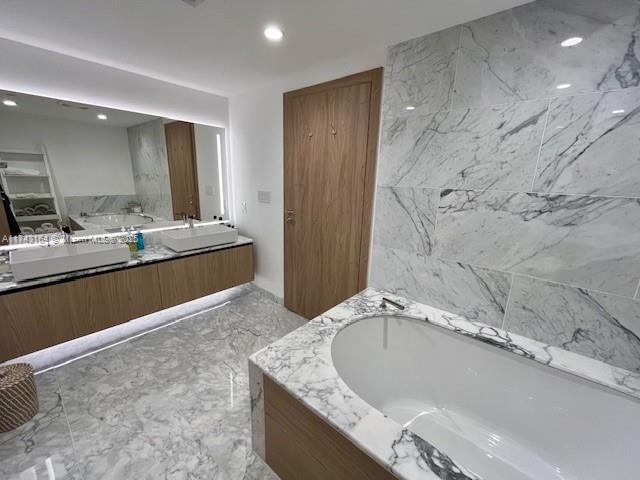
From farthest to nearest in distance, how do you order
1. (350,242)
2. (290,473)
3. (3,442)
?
(350,242)
(3,442)
(290,473)

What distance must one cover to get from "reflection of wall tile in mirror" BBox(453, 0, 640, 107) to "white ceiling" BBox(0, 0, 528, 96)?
0.34 feet

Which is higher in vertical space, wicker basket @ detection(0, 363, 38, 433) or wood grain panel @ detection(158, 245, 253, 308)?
wood grain panel @ detection(158, 245, 253, 308)

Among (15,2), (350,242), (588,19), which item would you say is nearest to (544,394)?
(350,242)

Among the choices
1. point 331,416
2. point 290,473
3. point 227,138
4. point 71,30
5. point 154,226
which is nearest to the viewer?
point 331,416

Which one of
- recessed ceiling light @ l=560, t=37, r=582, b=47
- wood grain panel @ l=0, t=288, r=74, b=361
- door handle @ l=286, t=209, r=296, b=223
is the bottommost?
wood grain panel @ l=0, t=288, r=74, b=361

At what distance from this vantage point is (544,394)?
121 cm

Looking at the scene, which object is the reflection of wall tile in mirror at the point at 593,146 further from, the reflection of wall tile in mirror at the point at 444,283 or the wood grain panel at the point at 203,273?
the wood grain panel at the point at 203,273

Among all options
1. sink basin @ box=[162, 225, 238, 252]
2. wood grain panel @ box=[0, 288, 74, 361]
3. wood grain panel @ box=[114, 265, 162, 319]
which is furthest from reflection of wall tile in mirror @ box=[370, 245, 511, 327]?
wood grain panel @ box=[0, 288, 74, 361]

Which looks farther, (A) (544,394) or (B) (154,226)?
(B) (154,226)

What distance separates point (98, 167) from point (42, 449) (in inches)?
75.6

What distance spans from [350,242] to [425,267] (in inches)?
24.6

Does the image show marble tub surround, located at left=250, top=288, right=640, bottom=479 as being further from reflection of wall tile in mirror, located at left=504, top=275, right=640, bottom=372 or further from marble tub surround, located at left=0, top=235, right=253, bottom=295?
marble tub surround, located at left=0, top=235, right=253, bottom=295

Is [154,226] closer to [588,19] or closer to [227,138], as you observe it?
[227,138]

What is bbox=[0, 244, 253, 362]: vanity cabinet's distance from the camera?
1.62 m
